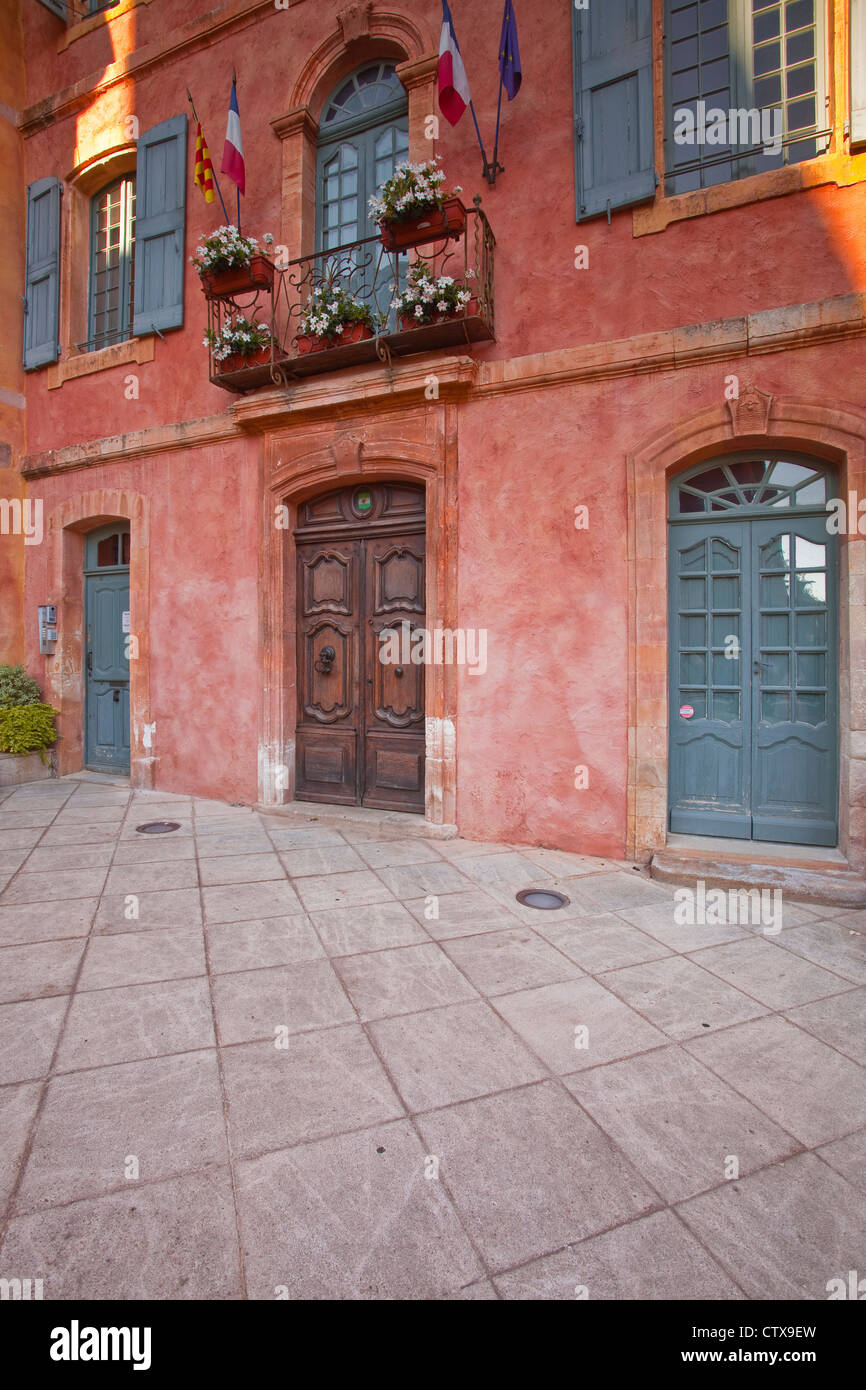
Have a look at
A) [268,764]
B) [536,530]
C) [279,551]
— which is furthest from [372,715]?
[536,530]

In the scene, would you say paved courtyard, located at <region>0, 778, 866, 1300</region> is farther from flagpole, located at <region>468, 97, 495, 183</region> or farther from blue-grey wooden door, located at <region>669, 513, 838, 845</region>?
flagpole, located at <region>468, 97, 495, 183</region>

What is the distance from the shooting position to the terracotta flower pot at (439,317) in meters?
5.21

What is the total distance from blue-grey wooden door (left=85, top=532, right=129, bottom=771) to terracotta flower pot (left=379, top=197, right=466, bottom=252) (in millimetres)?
4481

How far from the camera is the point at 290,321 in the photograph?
20.5ft

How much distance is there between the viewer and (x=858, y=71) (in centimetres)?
432

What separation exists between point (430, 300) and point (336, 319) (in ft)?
2.96

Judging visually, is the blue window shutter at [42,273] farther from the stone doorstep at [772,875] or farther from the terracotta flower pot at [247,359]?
the stone doorstep at [772,875]

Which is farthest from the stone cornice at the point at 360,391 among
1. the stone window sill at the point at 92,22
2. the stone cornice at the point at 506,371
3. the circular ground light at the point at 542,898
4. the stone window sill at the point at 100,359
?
the stone window sill at the point at 92,22

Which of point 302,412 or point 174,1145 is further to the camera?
point 302,412

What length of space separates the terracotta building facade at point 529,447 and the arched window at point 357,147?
0.03 metres

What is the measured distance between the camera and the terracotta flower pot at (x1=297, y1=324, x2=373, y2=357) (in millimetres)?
5617

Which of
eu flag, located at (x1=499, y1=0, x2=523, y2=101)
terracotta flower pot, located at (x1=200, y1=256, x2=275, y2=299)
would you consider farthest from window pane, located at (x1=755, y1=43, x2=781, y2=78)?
terracotta flower pot, located at (x1=200, y1=256, x2=275, y2=299)

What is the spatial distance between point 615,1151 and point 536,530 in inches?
161
